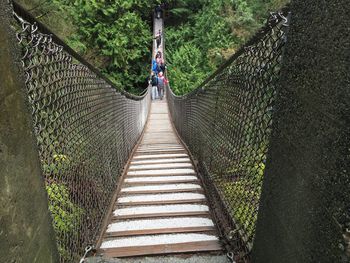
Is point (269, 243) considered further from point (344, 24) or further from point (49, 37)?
point (49, 37)

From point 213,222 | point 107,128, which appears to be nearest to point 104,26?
point 107,128

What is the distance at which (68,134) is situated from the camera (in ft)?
5.51

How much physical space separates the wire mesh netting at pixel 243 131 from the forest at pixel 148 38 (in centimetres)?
1040

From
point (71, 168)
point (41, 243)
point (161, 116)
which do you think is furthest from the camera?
point (161, 116)

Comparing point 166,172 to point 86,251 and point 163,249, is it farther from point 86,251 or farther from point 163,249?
point 86,251

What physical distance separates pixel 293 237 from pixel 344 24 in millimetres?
668

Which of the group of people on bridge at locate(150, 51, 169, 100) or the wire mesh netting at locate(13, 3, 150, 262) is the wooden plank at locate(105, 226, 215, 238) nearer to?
the wire mesh netting at locate(13, 3, 150, 262)

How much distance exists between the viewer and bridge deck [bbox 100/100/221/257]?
199cm

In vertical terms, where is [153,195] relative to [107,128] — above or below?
below

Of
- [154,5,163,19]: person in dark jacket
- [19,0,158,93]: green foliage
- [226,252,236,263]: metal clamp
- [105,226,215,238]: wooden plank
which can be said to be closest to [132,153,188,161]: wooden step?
[105,226,215,238]: wooden plank

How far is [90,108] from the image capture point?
2.18 m

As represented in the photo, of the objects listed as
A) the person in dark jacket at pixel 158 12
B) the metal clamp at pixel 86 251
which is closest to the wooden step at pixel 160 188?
the metal clamp at pixel 86 251

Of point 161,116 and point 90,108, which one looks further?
point 161,116

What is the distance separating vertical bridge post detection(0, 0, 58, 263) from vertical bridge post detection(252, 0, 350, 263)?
87cm
